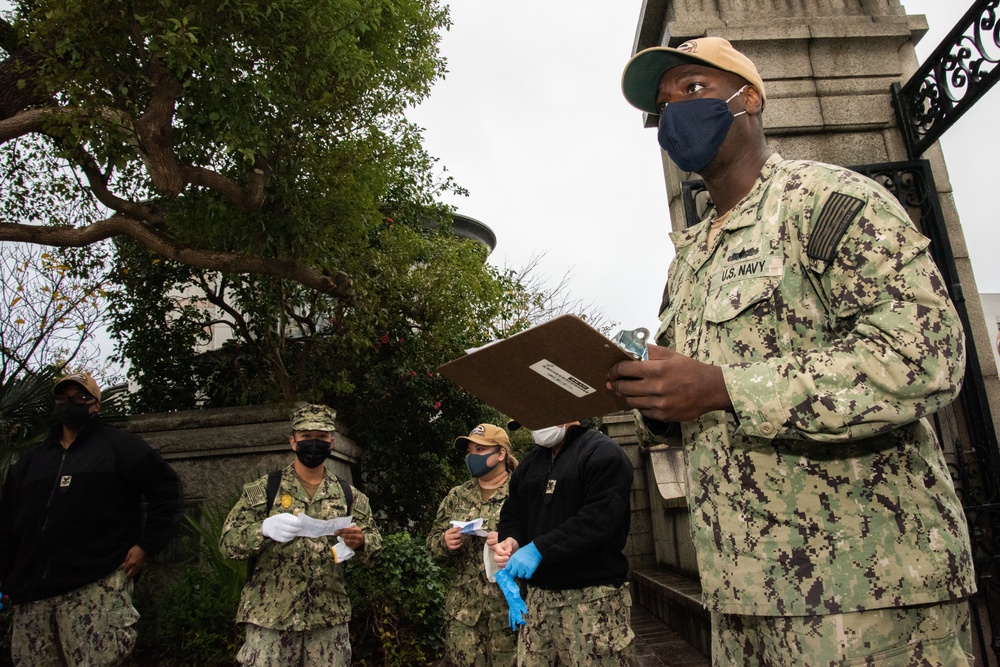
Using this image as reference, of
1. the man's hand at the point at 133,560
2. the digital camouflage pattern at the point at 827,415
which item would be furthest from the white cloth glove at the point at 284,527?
the digital camouflage pattern at the point at 827,415

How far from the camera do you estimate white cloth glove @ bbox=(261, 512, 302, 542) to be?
4.63m

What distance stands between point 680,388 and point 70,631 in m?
4.56

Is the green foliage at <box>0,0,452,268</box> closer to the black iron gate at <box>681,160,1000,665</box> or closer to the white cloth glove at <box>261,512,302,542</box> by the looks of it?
the white cloth glove at <box>261,512,302,542</box>

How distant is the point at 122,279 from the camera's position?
1116cm

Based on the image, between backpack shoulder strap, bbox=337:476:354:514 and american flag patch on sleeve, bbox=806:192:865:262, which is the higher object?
american flag patch on sleeve, bbox=806:192:865:262

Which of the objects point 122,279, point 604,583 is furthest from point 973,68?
point 122,279

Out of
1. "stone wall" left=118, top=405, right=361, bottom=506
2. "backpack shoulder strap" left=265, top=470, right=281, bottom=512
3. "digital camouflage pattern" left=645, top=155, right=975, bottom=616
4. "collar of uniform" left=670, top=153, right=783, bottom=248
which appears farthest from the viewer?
"stone wall" left=118, top=405, right=361, bottom=506

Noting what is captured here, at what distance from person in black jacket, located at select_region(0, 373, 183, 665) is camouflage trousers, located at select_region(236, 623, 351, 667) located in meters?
0.81

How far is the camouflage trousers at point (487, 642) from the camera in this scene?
17.0 ft

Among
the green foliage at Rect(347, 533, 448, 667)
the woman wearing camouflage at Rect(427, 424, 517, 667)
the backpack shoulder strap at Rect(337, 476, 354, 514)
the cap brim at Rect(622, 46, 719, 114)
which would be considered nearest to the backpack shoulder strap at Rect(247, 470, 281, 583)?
the backpack shoulder strap at Rect(337, 476, 354, 514)

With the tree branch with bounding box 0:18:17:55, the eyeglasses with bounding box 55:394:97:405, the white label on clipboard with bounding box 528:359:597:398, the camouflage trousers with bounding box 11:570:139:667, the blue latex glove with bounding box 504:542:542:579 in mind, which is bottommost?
the camouflage trousers with bounding box 11:570:139:667

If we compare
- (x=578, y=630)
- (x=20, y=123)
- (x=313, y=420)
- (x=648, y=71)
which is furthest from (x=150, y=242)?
(x=648, y=71)

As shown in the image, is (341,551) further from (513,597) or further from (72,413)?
(72,413)

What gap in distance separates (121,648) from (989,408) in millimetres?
5543
